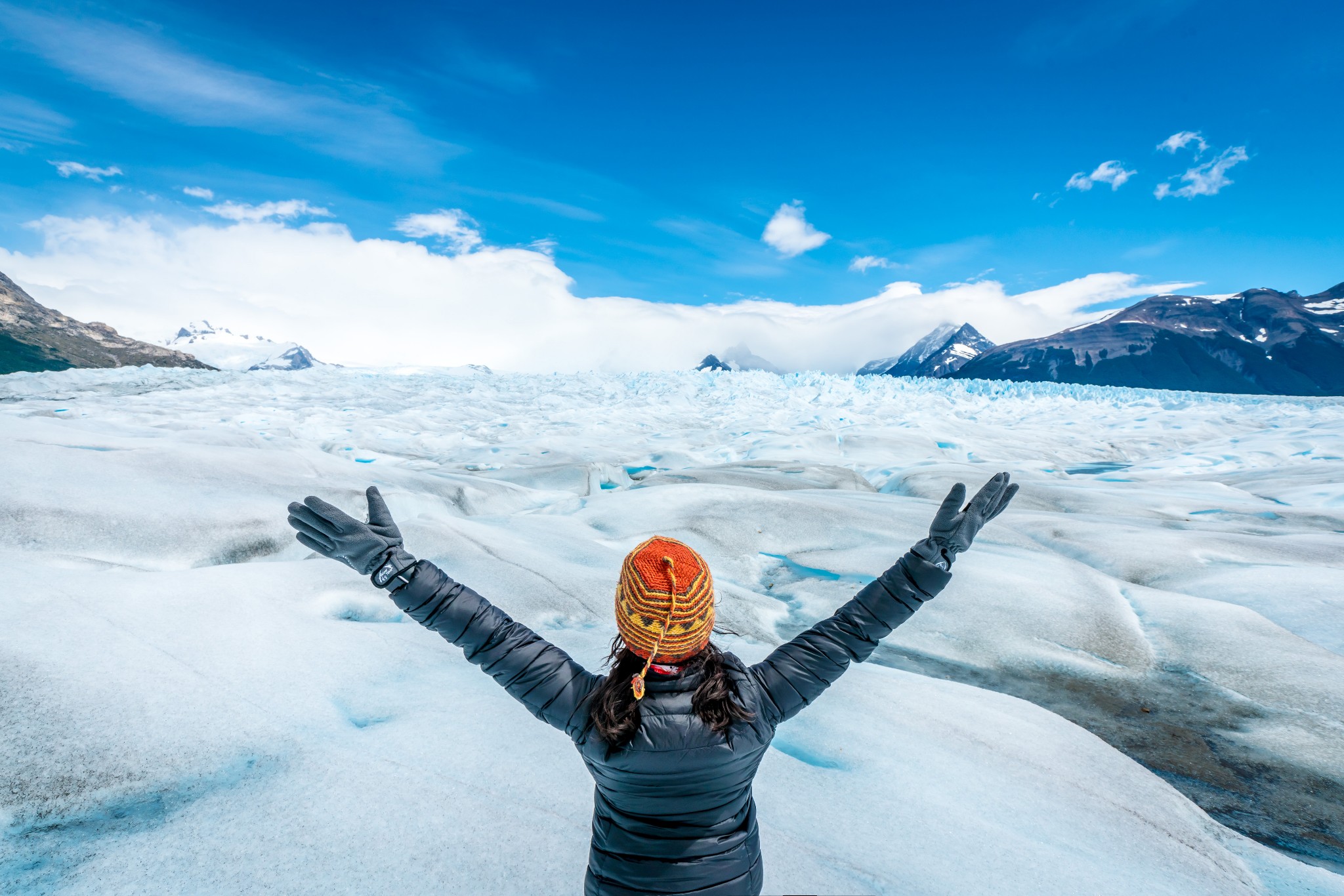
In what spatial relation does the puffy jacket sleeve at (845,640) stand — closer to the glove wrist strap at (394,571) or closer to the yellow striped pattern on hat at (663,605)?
the yellow striped pattern on hat at (663,605)

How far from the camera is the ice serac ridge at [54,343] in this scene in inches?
3612

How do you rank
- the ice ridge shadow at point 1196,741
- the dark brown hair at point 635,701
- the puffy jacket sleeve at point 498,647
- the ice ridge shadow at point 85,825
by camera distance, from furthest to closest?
the ice ridge shadow at point 1196,741, the ice ridge shadow at point 85,825, the puffy jacket sleeve at point 498,647, the dark brown hair at point 635,701

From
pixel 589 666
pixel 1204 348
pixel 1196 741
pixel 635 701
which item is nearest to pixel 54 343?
pixel 589 666

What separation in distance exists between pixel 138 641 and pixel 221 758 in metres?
0.85

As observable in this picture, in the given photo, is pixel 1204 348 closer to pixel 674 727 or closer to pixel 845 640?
pixel 845 640

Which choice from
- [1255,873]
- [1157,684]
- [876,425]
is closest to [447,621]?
[1255,873]

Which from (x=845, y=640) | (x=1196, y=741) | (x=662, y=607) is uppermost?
(x=662, y=607)

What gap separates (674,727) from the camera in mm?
1189

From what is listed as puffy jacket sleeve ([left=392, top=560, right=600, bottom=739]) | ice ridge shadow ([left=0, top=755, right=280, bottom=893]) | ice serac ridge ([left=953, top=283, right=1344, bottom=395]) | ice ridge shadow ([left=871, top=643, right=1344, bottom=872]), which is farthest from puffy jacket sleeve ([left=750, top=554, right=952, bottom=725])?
ice serac ridge ([left=953, top=283, right=1344, bottom=395])

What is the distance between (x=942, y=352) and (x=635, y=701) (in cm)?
12227

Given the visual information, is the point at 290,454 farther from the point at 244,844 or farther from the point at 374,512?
the point at 374,512

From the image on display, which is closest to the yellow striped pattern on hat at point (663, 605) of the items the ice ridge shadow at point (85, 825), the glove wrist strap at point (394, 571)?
the glove wrist strap at point (394, 571)

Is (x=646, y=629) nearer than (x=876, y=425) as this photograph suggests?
Yes

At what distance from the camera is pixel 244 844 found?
5.57 feet
